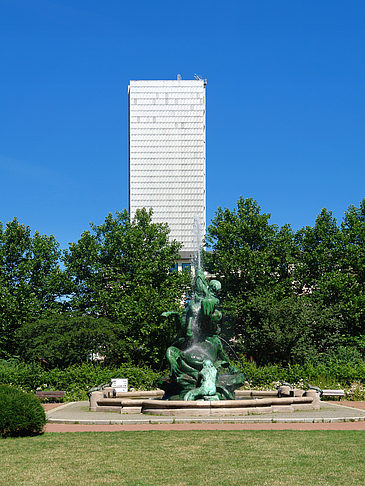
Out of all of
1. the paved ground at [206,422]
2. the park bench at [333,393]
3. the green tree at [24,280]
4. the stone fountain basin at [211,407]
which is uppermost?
the green tree at [24,280]

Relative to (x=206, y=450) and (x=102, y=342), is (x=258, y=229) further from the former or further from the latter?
(x=206, y=450)

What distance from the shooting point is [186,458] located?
10.7 meters

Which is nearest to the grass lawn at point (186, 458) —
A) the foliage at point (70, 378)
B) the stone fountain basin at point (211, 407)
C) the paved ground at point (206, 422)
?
the paved ground at point (206, 422)

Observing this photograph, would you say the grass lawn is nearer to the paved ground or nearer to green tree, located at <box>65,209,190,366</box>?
the paved ground

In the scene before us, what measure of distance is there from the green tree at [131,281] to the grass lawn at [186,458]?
2274 centimetres

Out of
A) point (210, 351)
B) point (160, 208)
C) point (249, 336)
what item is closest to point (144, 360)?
point (249, 336)

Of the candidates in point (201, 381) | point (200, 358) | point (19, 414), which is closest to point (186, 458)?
point (19, 414)

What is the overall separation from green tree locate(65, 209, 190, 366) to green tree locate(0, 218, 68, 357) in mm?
1259

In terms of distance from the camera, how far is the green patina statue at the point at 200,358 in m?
19.9

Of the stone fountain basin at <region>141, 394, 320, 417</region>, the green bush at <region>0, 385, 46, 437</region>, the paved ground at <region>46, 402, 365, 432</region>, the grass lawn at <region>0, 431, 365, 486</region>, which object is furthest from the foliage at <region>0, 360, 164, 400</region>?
the grass lawn at <region>0, 431, 365, 486</region>

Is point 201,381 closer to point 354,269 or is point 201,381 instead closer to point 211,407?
point 211,407

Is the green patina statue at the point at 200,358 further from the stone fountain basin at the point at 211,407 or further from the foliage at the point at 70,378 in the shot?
the foliage at the point at 70,378

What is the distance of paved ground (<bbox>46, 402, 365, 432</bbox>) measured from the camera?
1553 centimetres

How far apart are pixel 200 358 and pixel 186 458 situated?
10088 millimetres
